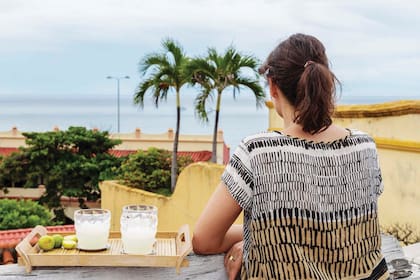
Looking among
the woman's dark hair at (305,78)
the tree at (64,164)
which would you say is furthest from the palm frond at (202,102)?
the woman's dark hair at (305,78)

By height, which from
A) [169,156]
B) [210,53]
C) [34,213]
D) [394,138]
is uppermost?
[210,53]

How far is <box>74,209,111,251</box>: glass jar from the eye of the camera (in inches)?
59.9

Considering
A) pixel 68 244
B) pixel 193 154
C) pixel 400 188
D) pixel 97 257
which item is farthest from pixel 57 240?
pixel 193 154

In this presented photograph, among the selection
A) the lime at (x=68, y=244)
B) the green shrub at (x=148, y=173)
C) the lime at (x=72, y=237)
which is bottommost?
the green shrub at (x=148, y=173)

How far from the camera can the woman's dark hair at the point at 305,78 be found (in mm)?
1381

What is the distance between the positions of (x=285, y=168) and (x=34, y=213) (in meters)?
11.9

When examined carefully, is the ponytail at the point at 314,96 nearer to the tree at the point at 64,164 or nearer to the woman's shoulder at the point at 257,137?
the woman's shoulder at the point at 257,137

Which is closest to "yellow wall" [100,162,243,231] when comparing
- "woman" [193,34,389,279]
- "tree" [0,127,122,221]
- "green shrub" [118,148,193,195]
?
"green shrub" [118,148,193,195]

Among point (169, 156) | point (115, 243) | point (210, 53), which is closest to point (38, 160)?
point (169, 156)

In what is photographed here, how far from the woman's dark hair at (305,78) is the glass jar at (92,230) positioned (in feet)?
1.72

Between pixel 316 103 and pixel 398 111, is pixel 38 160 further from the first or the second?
pixel 316 103

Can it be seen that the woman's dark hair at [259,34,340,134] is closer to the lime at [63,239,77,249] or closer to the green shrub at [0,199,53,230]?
the lime at [63,239,77,249]

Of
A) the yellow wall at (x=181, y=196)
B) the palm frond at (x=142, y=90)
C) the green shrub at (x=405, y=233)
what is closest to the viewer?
the green shrub at (x=405, y=233)

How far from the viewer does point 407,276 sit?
1.73 meters
